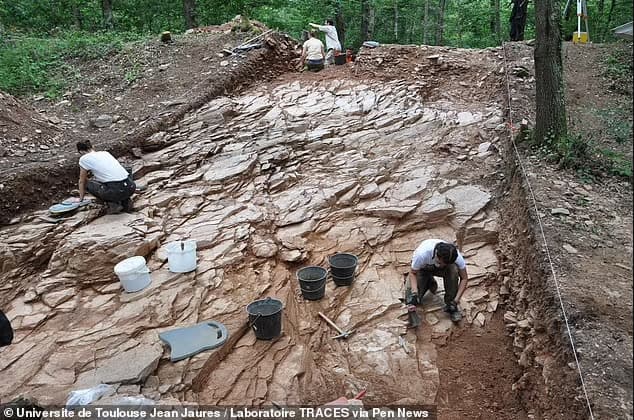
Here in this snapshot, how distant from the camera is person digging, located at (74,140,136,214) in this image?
5180 millimetres

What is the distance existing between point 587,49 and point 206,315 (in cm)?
876

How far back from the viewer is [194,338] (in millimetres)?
3850

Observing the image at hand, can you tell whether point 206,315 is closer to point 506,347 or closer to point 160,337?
point 160,337

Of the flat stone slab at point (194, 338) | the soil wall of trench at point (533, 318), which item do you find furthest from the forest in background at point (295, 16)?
the flat stone slab at point (194, 338)

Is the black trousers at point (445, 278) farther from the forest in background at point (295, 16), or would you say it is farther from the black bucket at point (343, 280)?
the forest in background at point (295, 16)

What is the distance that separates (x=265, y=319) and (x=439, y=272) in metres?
1.78

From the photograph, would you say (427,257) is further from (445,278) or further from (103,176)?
(103,176)

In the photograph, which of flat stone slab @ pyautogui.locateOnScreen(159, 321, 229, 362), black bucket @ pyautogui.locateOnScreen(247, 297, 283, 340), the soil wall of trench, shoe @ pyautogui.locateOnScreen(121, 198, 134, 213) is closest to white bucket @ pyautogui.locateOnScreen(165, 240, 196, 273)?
flat stone slab @ pyautogui.locateOnScreen(159, 321, 229, 362)

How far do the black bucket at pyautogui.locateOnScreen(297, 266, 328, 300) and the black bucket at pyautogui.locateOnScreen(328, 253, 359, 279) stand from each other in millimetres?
191

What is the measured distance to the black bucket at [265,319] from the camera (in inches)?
155

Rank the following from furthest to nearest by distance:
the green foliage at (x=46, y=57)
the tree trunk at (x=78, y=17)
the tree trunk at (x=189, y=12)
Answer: the tree trunk at (x=78, y=17), the tree trunk at (x=189, y=12), the green foliage at (x=46, y=57)

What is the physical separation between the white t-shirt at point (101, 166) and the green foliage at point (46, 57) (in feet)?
15.0

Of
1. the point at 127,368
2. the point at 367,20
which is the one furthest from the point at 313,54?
the point at 127,368

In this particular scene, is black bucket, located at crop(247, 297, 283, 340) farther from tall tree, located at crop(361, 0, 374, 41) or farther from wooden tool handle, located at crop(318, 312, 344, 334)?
tall tree, located at crop(361, 0, 374, 41)
